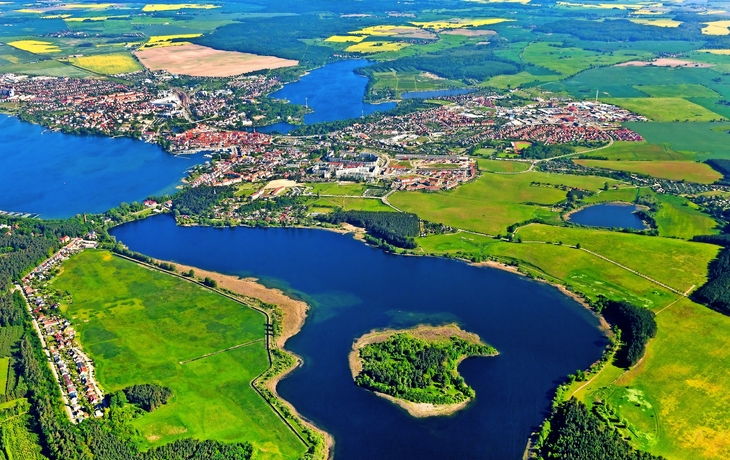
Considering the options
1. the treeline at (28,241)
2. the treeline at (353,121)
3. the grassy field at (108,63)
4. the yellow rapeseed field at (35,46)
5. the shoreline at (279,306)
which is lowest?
the shoreline at (279,306)

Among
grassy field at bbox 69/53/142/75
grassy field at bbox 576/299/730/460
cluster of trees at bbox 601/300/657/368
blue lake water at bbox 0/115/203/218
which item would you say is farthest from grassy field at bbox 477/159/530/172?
grassy field at bbox 69/53/142/75

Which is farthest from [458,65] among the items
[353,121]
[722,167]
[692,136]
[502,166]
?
[722,167]

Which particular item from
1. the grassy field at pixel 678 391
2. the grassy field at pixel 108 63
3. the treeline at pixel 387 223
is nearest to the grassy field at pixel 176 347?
the treeline at pixel 387 223

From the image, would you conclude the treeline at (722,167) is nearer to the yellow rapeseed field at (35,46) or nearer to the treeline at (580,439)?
the treeline at (580,439)

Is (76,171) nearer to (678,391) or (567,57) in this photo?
(678,391)

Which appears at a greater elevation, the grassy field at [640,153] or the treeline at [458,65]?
the treeline at [458,65]

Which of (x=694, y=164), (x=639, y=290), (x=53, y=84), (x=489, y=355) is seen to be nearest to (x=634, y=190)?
(x=694, y=164)
